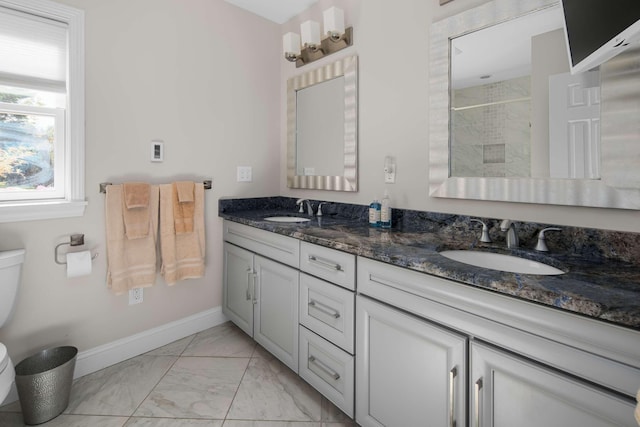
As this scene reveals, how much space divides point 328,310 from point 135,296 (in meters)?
1.33

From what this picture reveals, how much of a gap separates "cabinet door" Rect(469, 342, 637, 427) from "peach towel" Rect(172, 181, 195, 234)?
70.8 inches

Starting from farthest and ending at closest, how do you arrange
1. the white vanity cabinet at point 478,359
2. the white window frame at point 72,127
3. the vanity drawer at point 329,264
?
the white window frame at point 72,127
the vanity drawer at point 329,264
the white vanity cabinet at point 478,359

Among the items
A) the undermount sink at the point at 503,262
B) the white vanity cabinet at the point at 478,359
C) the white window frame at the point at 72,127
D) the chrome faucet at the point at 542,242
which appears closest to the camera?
the white vanity cabinet at the point at 478,359

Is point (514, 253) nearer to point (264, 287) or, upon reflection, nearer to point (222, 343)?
point (264, 287)

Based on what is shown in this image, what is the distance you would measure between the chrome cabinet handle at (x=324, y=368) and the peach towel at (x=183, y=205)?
1.16 m

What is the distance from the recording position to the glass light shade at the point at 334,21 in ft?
6.70

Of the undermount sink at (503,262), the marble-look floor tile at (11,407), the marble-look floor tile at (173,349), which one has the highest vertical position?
the undermount sink at (503,262)

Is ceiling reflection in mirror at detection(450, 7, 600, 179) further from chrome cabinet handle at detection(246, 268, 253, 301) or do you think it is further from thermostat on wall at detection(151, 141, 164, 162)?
thermostat on wall at detection(151, 141, 164, 162)

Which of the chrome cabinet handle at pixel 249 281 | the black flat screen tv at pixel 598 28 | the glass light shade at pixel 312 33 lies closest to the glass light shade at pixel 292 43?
the glass light shade at pixel 312 33

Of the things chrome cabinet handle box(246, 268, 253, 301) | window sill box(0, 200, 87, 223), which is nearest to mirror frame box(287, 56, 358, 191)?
chrome cabinet handle box(246, 268, 253, 301)

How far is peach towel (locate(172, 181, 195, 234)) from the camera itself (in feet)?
6.90

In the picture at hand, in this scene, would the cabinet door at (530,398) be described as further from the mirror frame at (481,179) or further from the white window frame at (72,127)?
the white window frame at (72,127)

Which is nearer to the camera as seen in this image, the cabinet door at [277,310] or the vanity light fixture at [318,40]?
the cabinet door at [277,310]

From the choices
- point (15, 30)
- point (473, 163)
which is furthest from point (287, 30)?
point (473, 163)
